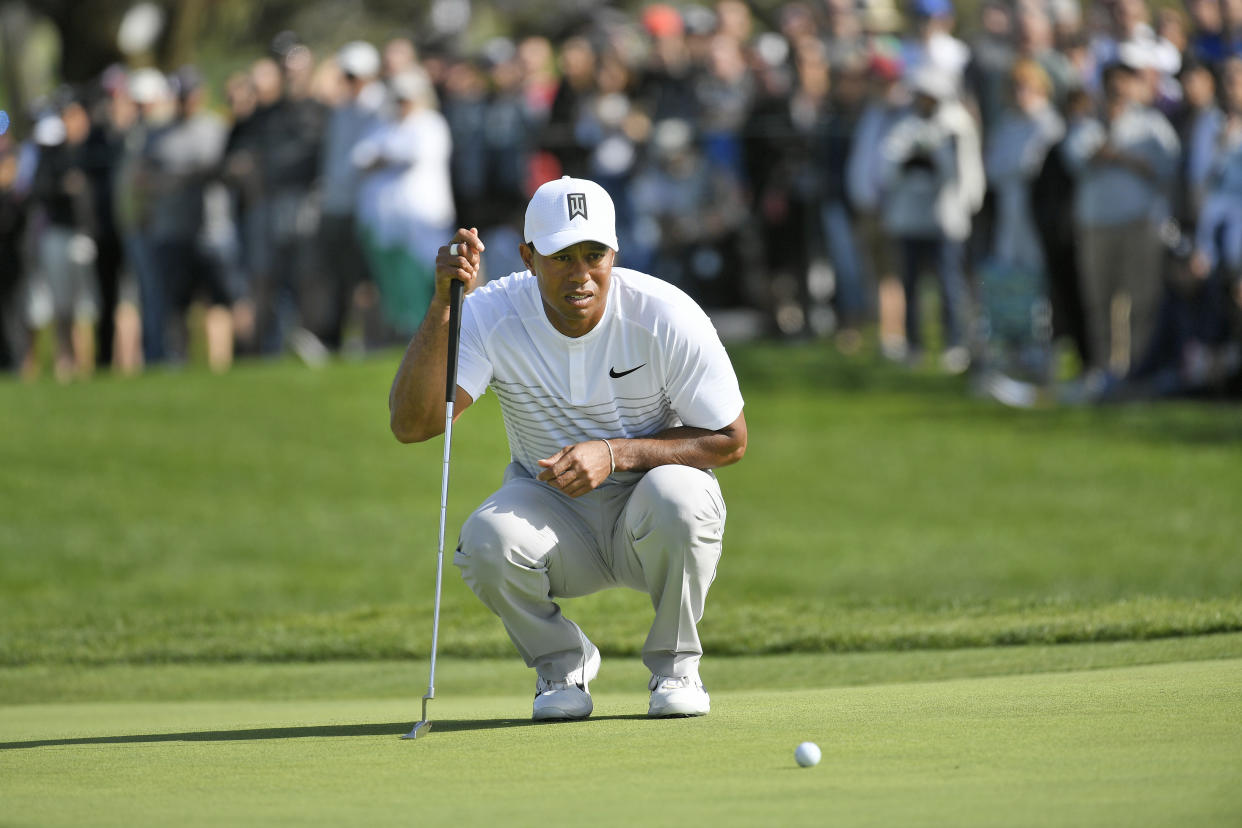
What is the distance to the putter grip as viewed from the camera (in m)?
5.80

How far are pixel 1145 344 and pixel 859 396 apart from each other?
2.57m

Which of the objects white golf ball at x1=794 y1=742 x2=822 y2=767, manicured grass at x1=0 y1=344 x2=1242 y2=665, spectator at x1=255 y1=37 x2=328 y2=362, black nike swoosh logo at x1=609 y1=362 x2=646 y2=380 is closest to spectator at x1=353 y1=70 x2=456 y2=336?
spectator at x1=255 y1=37 x2=328 y2=362

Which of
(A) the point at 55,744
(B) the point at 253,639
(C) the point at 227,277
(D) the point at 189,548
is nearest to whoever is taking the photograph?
(A) the point at 55,744

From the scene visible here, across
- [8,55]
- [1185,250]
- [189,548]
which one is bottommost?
[189,548]

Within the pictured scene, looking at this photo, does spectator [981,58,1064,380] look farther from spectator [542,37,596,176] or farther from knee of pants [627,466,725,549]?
knee of pants [627,466,725,549]

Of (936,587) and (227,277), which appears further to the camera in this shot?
(227,277)

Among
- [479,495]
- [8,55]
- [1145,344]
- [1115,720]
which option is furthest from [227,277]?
[8,55]

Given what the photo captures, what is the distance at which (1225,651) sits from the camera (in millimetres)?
6980

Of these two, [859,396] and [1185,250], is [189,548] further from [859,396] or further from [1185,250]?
[1185,250]

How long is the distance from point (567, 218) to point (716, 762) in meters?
1.86

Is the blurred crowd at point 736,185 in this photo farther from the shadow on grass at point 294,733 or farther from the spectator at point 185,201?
the shadow on grass at point 294,733

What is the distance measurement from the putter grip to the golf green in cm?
105

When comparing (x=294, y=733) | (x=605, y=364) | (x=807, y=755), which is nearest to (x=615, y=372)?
(x=605, y=364)

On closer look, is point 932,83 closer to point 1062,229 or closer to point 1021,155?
point 1021,155
